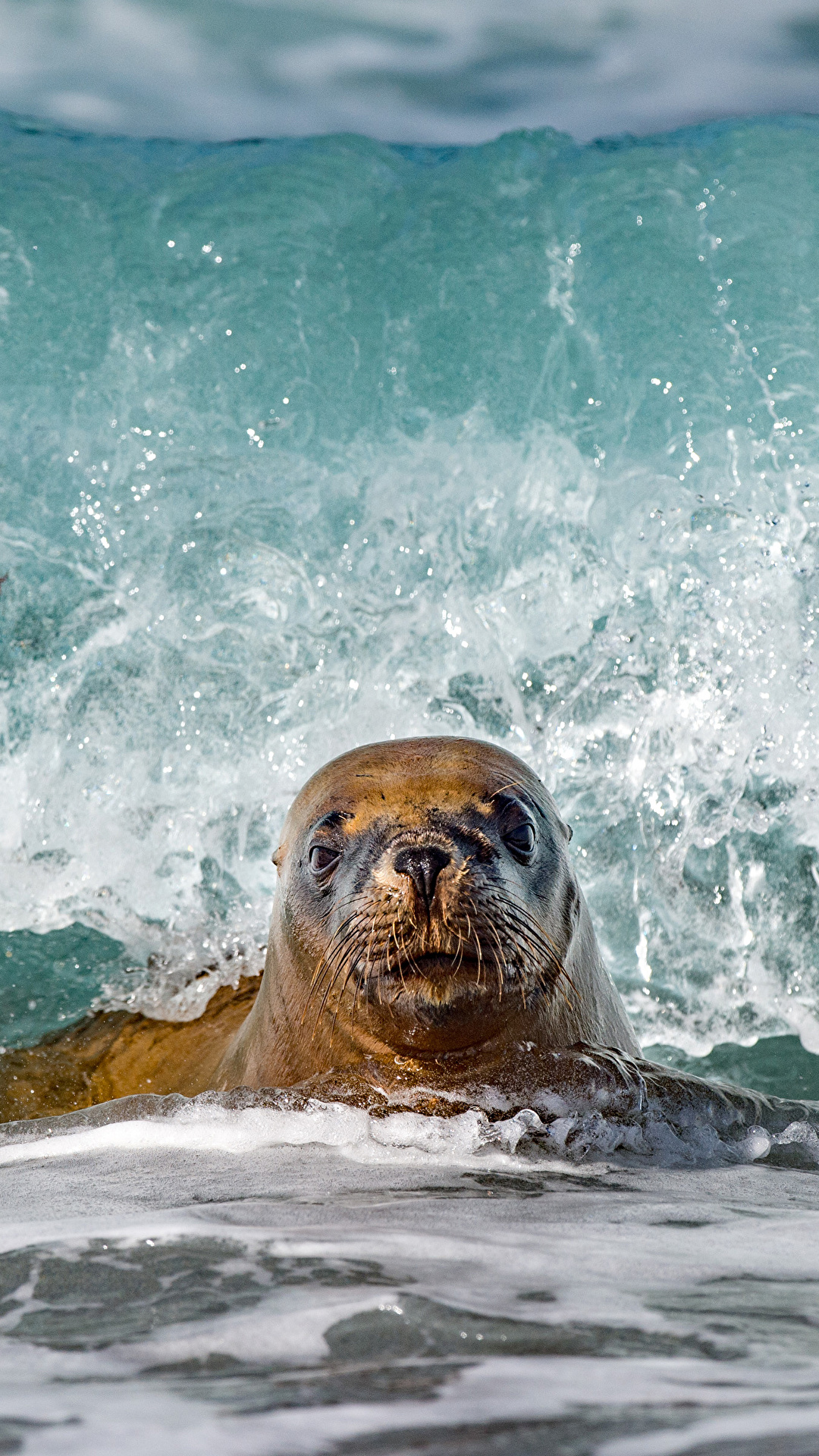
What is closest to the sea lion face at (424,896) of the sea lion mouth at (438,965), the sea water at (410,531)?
the sea lion mouth at (438,965)

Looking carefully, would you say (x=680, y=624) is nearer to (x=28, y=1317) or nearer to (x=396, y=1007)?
(x=396, y=1007)

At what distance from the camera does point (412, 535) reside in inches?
253

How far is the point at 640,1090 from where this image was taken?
11.4 feet

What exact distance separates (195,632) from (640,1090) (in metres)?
3.53

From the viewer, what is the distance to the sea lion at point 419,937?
3463mm

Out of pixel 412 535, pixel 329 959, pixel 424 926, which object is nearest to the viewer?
pixel 424 926

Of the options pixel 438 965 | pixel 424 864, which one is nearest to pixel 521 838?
pixel 424 864

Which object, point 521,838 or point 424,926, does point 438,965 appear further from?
point 521,838

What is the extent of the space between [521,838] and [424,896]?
0.58 metres

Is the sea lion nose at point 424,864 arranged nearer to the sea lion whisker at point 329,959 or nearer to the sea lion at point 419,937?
the sea lion at point 419,937

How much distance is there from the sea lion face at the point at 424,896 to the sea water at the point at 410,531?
156cm

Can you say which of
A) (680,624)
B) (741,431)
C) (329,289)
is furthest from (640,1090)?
(329,289)

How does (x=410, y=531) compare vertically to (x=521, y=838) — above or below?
above

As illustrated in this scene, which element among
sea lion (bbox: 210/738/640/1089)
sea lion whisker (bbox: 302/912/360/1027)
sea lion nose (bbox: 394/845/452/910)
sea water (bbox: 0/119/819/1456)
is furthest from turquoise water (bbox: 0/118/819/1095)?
sea lion nose (bbox: 394/845/452/910)
